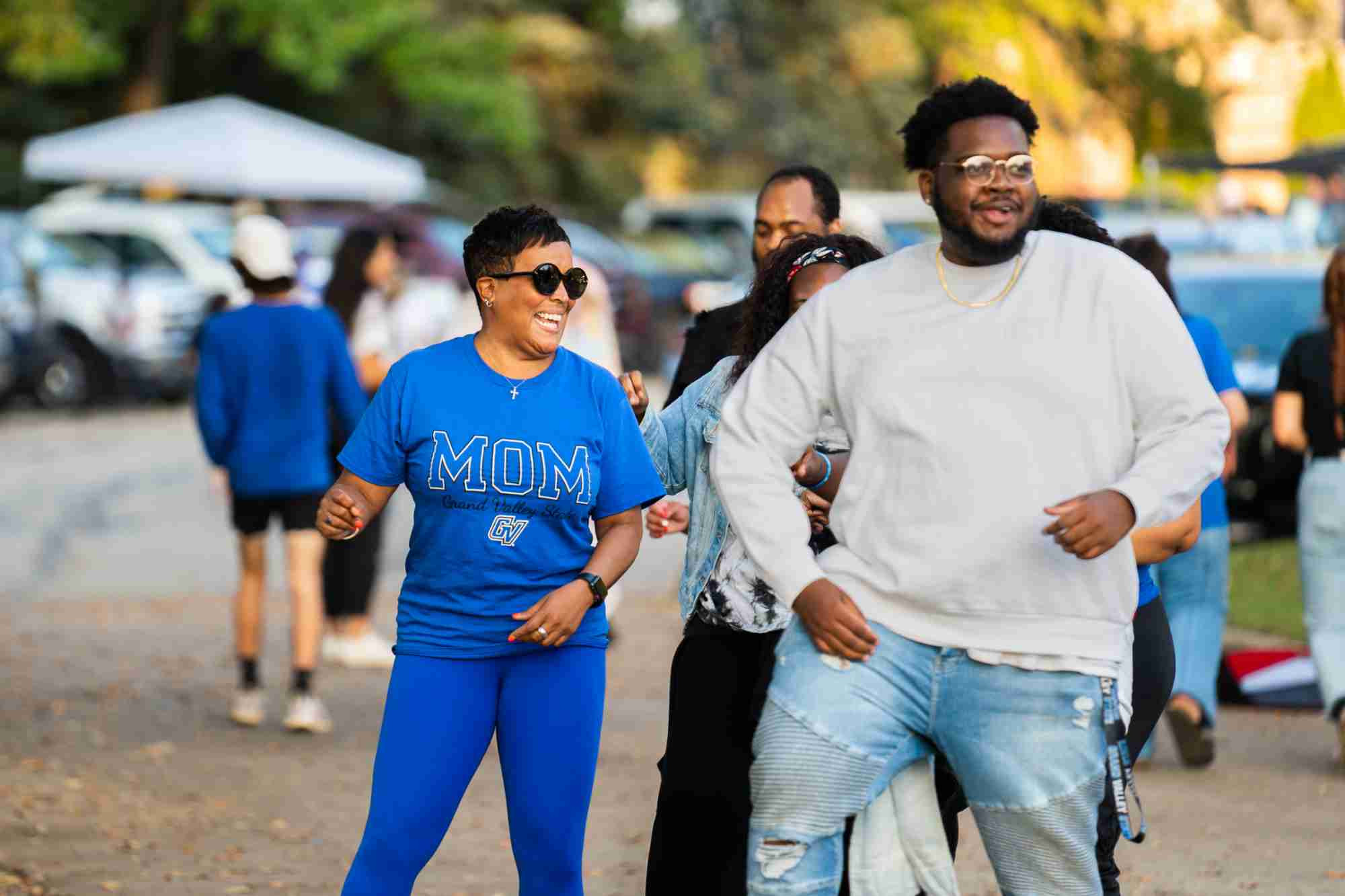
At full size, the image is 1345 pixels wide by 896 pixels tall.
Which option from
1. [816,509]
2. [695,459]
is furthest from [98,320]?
[816,509]

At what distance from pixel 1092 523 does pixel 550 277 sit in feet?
4.70

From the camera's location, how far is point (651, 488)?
454cm

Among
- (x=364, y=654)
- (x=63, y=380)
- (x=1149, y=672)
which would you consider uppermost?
(x=1149, y=672)

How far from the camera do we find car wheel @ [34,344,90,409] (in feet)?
72.9

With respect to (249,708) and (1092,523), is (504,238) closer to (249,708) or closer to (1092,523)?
(1092,523)

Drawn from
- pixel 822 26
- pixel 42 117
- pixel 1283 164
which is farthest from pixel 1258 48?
pixel 1283 164

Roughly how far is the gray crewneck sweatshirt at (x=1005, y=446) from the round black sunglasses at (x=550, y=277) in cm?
87

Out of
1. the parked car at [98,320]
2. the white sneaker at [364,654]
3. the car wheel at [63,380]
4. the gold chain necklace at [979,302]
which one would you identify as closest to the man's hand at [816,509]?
the gold chain necklace at [979,302]

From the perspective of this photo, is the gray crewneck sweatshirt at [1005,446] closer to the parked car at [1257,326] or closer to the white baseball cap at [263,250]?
the white baseball cap at [263,250]

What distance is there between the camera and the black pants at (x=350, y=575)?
983 cm

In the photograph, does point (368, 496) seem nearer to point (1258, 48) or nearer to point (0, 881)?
point (0, 881)

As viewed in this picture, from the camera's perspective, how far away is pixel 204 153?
2681cm

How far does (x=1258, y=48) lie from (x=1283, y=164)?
3131cm

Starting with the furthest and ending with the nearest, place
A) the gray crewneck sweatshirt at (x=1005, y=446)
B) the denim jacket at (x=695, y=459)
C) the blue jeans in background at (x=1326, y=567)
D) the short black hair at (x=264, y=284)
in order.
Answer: the short black hair at (x=264, y=284) < the blue jeans in background at (x=1326, y=567) < the denim jacket at (x=695, y=459) < the gray crewneck sweatshirt at (x=1005, y=446)
